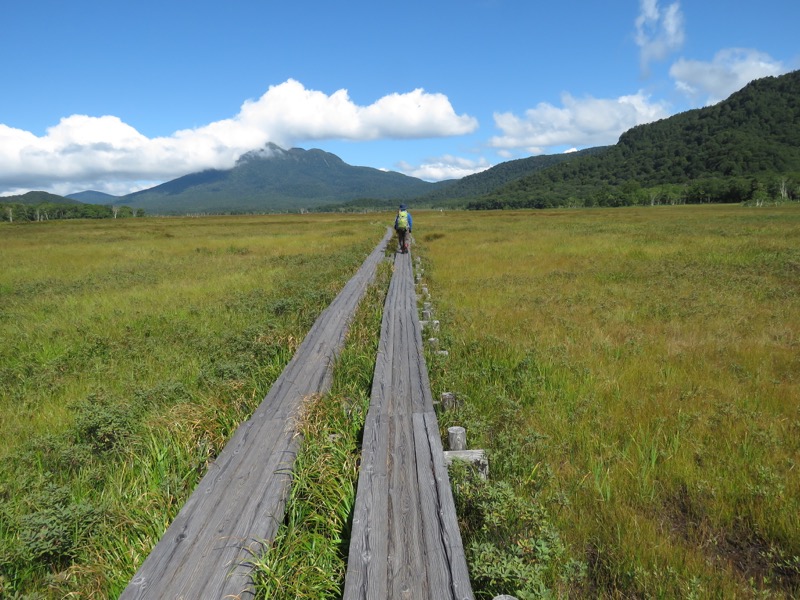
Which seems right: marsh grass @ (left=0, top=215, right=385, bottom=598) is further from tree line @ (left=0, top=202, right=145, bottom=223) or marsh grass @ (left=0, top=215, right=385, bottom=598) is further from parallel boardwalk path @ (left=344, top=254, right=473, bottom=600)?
tree line @ (left=0, top=202, right=145, bottom=223)


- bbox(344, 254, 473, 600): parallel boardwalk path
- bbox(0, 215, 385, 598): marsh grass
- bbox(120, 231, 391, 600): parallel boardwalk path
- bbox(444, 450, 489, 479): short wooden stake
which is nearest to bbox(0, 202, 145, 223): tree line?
bbox(0, 215, 385, 598): marsh grass

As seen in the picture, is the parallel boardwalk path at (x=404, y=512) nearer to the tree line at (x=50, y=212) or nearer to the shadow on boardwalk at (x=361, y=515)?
the shadow on boardwalk at (x=361, y=515)

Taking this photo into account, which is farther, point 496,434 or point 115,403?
point 115,403

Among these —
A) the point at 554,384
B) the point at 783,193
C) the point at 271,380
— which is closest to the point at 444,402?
the point at 554,384

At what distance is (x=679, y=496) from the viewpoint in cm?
357

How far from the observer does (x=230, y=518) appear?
282 cm

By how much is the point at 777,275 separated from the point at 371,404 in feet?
48.3

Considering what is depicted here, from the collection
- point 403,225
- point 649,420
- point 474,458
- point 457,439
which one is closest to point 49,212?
point 403,225

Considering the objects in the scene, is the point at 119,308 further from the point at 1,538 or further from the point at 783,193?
the point at 783,193

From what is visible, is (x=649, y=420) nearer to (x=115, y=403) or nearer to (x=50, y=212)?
(x=115, y=403)

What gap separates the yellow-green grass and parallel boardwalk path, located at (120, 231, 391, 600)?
6.03ft

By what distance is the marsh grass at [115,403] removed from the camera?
2.98 meters

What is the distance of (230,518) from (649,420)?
14.7 ft

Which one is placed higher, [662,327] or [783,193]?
[783,193]
